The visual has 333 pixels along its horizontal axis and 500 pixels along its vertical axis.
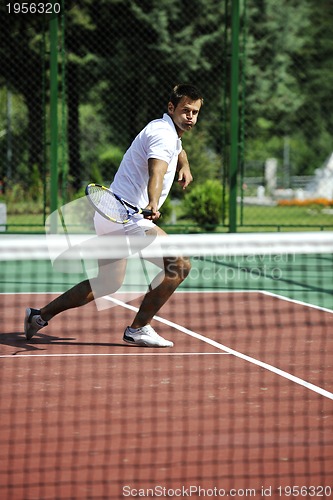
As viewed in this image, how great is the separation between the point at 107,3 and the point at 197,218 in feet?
23.2

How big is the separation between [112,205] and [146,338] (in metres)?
0.90

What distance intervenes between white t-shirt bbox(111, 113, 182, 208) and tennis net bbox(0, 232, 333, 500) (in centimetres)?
35

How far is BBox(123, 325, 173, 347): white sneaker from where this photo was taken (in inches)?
259

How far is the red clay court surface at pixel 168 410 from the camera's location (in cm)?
388

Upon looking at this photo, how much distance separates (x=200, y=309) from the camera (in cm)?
860

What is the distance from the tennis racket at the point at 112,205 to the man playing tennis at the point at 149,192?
6cm

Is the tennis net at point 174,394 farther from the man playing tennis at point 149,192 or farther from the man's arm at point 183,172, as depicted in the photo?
the man's arm at point 183,172

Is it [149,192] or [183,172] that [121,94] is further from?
[149,192]

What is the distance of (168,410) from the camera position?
4941 millimetres

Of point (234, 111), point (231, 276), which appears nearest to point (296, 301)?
point (231, 276)

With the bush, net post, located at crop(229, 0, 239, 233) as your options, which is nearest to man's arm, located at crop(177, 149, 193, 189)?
net post, located at crop(229, 0, 239, 233)

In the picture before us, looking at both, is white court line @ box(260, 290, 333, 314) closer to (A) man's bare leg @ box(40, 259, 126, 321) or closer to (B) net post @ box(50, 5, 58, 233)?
(A) man's bare leg @ box(40, 259, 126, 321)

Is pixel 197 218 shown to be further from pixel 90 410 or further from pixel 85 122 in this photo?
pixel 85 122

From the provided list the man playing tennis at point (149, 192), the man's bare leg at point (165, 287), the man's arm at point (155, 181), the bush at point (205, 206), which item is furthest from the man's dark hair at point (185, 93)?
the bush at point (205, 206)
